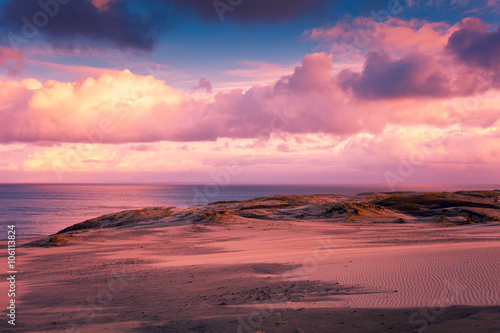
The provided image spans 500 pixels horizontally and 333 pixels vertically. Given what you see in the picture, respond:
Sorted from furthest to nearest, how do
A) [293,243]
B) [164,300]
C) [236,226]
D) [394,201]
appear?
[394,201] → [236,226] → [293,243] → [164,300]

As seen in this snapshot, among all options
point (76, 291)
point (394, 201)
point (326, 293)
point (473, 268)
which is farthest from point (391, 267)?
point (394, 201)

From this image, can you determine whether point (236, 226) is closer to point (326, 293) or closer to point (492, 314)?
point (326, 293)

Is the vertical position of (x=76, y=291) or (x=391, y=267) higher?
(x=391, y=267)

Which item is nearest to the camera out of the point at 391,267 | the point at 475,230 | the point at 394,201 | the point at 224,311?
Result: the point at 224,311

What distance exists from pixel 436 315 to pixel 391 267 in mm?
5390

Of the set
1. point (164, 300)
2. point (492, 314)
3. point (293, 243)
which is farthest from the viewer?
point (293, 243)

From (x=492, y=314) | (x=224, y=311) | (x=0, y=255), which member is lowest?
(x=0, y=255)

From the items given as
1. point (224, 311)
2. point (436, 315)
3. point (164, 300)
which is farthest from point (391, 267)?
point (164, 300)

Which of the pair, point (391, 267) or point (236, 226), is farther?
point (236, 226)

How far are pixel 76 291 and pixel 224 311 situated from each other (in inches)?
262

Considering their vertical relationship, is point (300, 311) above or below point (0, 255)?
above

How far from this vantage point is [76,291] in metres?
12.9

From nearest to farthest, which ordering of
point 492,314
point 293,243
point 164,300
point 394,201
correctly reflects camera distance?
1. point 492,314
2. point 164,300
3. point 293,243
4. point 394,201

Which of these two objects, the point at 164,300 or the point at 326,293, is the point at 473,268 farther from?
the point at 164,300
